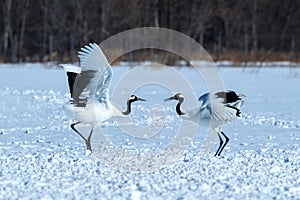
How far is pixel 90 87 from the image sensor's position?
564cm

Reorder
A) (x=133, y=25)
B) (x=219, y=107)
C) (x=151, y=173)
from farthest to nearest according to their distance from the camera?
(x=133, y=25), (x=219, y=107), (x=151, y=173)

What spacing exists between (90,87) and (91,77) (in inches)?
4.4

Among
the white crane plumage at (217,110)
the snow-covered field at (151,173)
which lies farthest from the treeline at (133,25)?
the white crane plumage at (217,110)

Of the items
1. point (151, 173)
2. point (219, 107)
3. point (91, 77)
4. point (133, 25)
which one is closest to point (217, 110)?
point (219, 107)

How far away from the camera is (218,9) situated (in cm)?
3081

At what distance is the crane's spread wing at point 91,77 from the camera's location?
5.46 m

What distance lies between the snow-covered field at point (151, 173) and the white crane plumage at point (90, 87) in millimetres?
376

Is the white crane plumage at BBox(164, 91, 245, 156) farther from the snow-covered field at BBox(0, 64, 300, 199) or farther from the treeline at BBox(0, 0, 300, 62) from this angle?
the treeline at BBox(0, 0, 300, 62)

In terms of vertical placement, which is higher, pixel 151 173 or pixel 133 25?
pixel 133 25

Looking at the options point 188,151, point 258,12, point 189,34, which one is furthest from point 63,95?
point 258,12

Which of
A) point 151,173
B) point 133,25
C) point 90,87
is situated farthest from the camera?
point 133,25

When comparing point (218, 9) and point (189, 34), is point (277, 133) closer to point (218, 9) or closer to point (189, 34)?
point (189, 34)

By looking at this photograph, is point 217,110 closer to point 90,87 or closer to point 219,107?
point 219,107

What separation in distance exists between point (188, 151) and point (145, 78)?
10.8 meters
